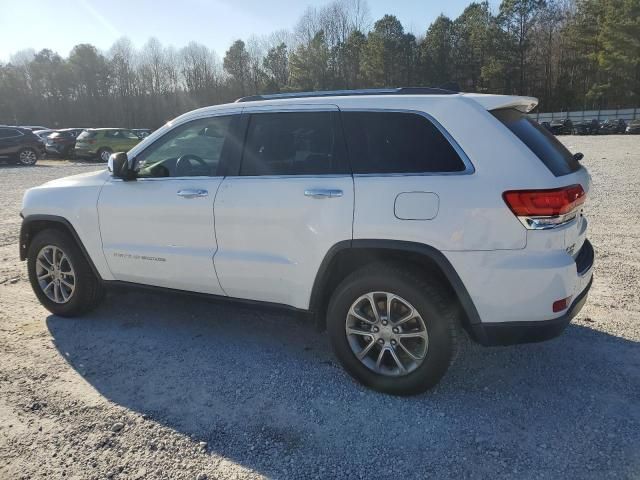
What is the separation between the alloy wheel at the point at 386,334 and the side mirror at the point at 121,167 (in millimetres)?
2115

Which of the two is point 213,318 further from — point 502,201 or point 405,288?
point 502,201

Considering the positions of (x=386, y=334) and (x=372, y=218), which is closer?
(x=372, y=218)

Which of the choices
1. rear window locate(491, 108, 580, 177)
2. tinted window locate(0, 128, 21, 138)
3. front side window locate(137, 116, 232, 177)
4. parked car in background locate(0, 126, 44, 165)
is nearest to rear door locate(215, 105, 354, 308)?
front side window locate(137, 116, 232, 177)

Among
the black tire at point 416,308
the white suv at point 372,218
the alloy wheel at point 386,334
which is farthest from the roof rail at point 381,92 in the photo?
the alloy wheel at point 386,334

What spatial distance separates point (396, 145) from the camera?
10.2ft

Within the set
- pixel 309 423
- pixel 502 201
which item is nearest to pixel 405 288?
pixel 502 201

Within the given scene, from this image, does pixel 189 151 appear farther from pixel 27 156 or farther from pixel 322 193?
pixel 27 156

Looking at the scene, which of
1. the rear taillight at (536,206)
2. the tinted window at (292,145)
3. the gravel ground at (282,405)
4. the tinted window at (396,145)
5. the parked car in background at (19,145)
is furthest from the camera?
the parked car in background at (19,145)

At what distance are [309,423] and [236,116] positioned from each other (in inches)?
87.1

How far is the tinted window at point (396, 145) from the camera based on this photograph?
2967 millimetres

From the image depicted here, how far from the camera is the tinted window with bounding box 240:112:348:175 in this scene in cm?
331

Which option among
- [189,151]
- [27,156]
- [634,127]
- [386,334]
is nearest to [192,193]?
[189,151]

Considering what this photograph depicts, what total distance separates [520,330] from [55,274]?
3901mm

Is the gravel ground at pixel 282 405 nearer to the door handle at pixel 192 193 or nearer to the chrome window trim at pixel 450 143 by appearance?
the door handle at pixel 192 193
